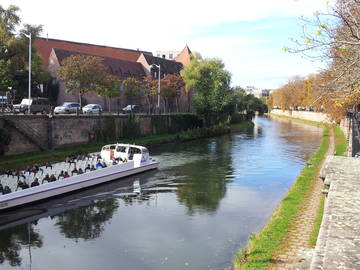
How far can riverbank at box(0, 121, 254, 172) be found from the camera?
27.8 metres

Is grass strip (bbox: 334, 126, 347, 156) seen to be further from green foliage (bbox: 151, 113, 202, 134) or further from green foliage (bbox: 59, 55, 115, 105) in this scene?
green foliage (bbox: 59, 55, 115, 105)

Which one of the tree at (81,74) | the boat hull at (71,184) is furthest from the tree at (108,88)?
the boat hull at (71,184)

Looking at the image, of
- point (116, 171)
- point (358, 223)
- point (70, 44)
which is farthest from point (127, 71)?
point (358, 223)

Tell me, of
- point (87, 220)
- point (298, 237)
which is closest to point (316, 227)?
point (298, 237)

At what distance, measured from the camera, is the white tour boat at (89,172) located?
20.4 meters

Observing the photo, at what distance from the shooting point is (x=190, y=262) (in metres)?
13.5

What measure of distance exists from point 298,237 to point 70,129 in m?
28.3

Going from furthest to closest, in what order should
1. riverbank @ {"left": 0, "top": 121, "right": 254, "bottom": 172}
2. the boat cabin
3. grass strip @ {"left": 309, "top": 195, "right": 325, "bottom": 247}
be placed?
the boat cabin
riverbank @ {"left": 0, "top": 121, "right": 254, "bottom": 172}
grass strip @ {"left": 309, "top": 195, "right": 325, "bottom": 247}

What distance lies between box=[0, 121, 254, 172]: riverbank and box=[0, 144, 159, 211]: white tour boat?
3265mm

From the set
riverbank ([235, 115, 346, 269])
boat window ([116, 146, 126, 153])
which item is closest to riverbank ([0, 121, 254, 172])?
boat window ([116, 146, 126, 153])

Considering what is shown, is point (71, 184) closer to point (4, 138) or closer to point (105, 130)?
point (4, 138)

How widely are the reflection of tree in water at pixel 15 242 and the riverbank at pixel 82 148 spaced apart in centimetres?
966

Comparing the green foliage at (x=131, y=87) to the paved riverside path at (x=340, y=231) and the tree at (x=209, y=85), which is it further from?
the paved riverside path at (x=340, y=231)

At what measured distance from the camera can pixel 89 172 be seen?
24.9m
